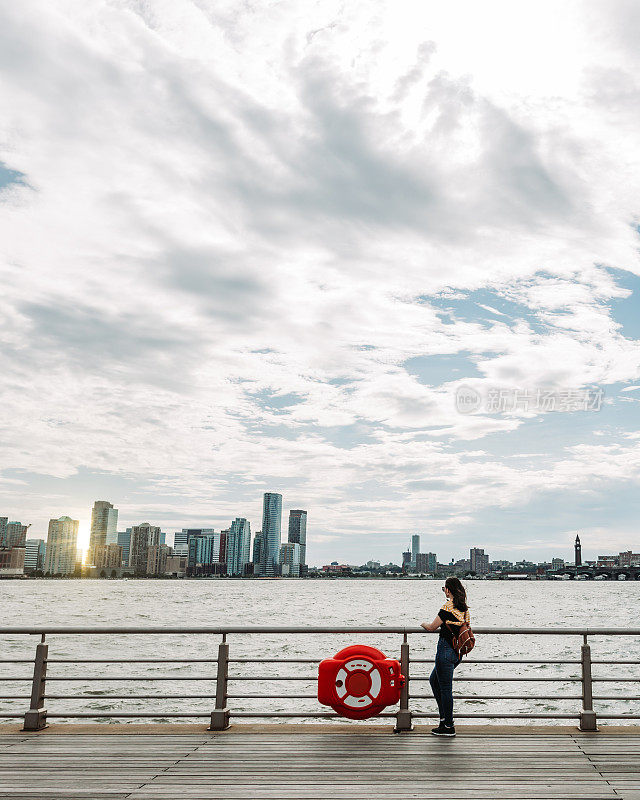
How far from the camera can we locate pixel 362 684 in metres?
8.71

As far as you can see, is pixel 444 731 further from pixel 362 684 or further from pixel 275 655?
pixel 275 655

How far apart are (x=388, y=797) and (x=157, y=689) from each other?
78.3 feet

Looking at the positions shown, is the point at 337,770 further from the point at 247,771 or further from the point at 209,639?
the point at 209,639

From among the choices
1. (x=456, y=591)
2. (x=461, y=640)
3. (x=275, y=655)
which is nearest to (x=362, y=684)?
(x=461, y=640)

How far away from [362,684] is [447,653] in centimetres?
107

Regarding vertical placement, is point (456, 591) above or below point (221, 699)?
above

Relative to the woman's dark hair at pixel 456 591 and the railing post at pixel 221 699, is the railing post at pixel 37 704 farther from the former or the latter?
the woman's dark hair at pixel 456 591

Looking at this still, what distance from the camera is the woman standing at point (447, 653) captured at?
28.1 feet

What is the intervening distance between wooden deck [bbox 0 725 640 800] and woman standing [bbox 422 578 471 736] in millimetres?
240

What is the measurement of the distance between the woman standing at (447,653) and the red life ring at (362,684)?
1.54ft

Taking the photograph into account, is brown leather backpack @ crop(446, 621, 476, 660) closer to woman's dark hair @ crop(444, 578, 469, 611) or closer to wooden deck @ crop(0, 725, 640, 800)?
woman's dark hair @ crop(444, 578, 469, 611)

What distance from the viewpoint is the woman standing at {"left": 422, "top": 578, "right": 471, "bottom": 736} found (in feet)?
28.1

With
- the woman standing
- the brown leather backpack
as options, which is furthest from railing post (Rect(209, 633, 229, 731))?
the brown leather backpack

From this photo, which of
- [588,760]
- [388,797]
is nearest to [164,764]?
[388,797]
